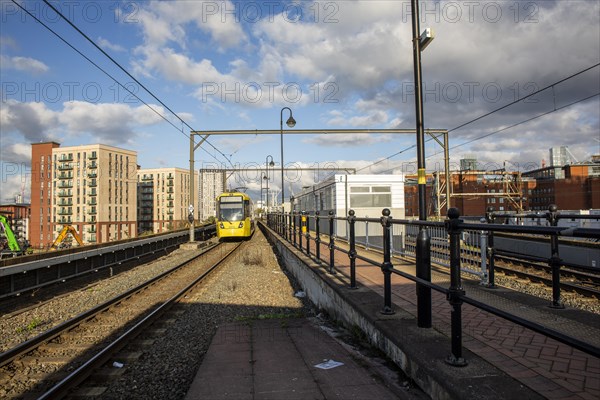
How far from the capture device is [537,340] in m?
3.49

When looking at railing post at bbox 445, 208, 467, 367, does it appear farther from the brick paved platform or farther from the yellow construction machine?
the yellow construction machine

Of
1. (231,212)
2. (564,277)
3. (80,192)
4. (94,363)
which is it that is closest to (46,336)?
(94,363)

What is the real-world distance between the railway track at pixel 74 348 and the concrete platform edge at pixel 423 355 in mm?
3161

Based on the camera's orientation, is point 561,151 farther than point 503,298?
Yes

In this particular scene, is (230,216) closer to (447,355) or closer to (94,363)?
(94,363)

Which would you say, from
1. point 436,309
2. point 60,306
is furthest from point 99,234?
point 436,309

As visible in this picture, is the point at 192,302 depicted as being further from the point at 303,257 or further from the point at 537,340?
the point at 537,340

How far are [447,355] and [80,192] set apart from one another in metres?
127

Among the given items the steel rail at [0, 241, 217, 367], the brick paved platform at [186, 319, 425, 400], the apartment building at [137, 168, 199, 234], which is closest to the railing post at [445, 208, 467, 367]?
the brick paved platform at [186, 319, 425, 400]

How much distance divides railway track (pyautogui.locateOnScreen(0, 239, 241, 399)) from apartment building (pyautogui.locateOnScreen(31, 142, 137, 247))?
109182 mm

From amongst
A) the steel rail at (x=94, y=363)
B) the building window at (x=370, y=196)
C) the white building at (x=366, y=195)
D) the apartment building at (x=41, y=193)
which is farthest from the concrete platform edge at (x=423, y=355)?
the apartment building at (x=41, y=193)

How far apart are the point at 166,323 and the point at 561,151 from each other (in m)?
133

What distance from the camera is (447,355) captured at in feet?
10.0

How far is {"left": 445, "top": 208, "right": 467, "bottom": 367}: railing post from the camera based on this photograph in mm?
2845
